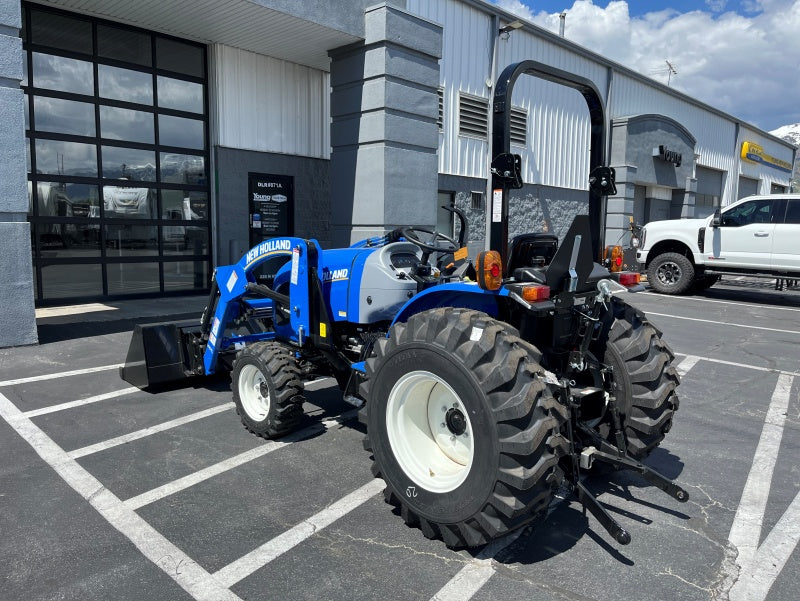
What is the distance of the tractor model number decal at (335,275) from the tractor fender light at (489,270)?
4.93ft

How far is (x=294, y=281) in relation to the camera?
4535mm

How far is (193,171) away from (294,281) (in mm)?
8013

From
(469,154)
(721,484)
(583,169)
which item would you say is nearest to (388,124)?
(469,154)

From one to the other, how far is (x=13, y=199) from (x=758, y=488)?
7.89 meters

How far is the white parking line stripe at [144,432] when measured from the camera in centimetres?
429

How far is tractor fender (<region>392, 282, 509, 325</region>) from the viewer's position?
3.48 metres

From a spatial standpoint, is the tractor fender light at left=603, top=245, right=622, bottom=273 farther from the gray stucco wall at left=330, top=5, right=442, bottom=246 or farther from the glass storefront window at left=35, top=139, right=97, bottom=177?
the glass storefront window at left=35, top=139, right=97, bottom=177

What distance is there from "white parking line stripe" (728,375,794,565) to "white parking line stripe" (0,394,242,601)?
2.65 metres

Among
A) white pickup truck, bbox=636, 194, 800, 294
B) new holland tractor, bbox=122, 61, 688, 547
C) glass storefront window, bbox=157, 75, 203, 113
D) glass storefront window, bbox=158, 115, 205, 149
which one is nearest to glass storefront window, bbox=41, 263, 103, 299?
glass storefront window, bbox=158, 115, 205, 149

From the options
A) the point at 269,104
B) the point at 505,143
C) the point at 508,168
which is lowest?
the point at 508,168

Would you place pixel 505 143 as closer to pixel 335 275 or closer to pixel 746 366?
pixel 335 275

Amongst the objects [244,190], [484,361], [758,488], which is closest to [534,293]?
[484,361]

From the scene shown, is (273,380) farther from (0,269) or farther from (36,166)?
(36,166)

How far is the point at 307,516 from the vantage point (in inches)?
134
